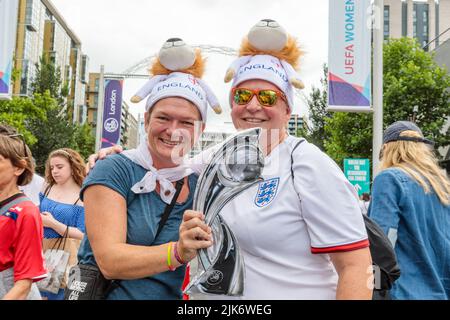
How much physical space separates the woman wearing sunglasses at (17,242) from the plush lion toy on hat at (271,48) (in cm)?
116

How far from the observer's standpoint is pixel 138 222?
1.56 meters

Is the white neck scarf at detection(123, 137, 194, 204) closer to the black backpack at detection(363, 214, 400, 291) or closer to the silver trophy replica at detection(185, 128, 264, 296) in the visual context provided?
the silver trophy replica at detection(185, 128, 264, 296)

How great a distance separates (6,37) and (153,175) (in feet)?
28.4

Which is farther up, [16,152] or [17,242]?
[16,152]

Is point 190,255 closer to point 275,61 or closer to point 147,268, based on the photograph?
point 147,268

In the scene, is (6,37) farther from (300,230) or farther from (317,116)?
(317,116)

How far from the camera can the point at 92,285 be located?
5.23ft

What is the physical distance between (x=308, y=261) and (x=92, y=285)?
→ 0.71 metres

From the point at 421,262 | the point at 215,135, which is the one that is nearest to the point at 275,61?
the point at 215,135

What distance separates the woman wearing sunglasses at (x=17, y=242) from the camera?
2.14 metres

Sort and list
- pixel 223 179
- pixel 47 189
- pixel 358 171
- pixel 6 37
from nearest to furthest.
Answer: pixel 223 179
pixel 47 189
pixel 6 37
pixel 358 171

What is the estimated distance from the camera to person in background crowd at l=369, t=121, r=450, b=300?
2459 millimetres

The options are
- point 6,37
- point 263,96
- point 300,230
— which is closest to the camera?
point 300,230

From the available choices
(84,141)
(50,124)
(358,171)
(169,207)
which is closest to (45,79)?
(50,124)
